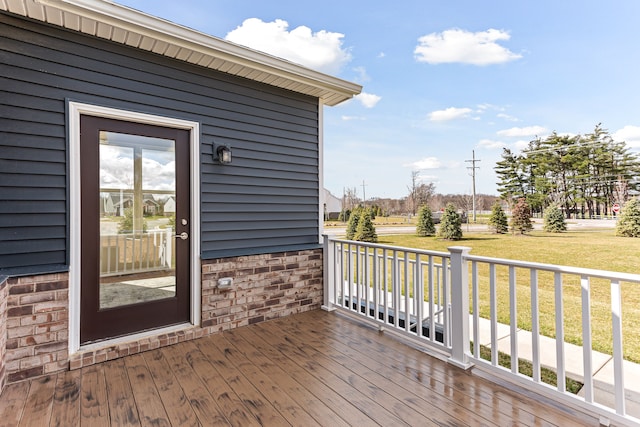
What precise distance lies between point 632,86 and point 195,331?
9235 millimetres

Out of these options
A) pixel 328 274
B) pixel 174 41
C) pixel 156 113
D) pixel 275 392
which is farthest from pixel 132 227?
pixel 328 274

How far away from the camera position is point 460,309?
2.44m

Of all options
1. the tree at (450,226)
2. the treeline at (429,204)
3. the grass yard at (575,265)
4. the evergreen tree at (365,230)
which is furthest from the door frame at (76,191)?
the tree at (450,226)

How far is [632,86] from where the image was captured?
636 cm

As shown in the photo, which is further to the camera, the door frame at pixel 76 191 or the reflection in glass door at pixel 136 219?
the reflection in glass door at pixel 136 219

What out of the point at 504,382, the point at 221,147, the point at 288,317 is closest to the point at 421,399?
the point at 504,382

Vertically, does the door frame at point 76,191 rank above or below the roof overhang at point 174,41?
below

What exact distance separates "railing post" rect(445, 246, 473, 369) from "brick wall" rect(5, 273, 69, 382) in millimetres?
3102

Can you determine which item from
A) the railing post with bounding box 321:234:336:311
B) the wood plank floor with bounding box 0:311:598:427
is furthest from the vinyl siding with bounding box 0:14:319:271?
the wood plank floor with bounding box 0:311:598:427

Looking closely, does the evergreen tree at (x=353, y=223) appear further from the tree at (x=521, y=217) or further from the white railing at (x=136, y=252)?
the white railing at (x=136, y=252)

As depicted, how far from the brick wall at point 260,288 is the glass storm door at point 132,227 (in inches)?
10.8

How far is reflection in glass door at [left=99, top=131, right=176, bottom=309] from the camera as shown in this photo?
8.98 feet

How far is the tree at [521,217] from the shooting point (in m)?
7.89

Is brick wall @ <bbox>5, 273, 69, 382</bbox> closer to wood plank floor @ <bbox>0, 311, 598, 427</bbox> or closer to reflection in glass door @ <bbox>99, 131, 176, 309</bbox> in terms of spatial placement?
wood plank floor @ <bbox>0, 311, 598, 427</bbox>
